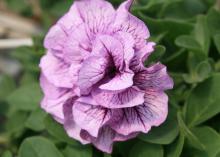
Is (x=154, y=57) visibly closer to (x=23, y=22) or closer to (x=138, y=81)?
(x=138, y=81)

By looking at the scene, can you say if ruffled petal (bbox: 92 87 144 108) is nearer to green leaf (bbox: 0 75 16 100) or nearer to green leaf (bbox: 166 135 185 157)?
green leaf (bbox: 166 135 185 157)

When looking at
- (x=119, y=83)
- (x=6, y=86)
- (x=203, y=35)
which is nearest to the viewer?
(x=119, y=83)

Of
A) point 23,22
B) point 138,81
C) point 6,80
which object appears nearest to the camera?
point 138,81

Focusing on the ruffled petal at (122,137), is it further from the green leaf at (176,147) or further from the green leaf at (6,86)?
the green leaf at (6,86)

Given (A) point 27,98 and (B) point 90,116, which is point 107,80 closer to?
(B) point 90,116

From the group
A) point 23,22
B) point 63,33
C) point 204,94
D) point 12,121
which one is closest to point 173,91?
point 204,94

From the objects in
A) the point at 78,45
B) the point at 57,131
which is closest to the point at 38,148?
the point at 57,131
